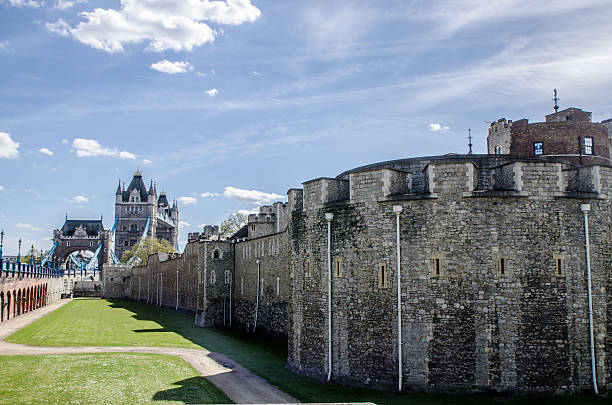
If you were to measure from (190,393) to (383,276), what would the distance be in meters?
7.03

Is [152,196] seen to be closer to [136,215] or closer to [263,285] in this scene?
[136,215]

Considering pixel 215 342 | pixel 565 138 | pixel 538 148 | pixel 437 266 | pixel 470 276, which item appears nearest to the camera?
pixel 470 276

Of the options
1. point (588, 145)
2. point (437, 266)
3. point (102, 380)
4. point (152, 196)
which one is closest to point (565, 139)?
point (588, 145)

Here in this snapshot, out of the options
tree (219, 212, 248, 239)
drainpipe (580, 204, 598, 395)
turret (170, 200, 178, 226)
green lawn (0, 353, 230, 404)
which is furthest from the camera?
turret (170, 200, 178, 226)

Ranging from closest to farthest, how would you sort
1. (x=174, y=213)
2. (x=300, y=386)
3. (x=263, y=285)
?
(x=300, y=386) < (x=263, y=285) < (x=174, y=213)

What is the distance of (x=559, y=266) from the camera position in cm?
1495

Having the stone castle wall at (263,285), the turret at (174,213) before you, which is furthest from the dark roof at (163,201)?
the stone castle wall at (263,285)

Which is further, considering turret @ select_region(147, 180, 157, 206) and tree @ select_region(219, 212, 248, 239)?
turret @ select_region(147, 180, 157, 206)

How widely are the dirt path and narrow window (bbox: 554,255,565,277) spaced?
8.44 metres

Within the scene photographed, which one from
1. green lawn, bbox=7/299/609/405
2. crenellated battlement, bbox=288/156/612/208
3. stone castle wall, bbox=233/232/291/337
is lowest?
green lawn, bbox=7/299/609/405

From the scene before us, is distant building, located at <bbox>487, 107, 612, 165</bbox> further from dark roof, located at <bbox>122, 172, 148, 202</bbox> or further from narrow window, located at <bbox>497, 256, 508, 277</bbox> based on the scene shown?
dark roof, located at <bbox>122, 172, 148, 202</bbox>

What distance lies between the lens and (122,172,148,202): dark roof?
151 meters

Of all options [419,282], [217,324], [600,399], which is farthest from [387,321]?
[217,324]

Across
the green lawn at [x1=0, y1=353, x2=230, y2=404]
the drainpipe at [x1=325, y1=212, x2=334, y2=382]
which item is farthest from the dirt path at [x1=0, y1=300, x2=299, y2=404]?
the drainpipe at [x1=325, y1=212, x2=334, y2=382]
